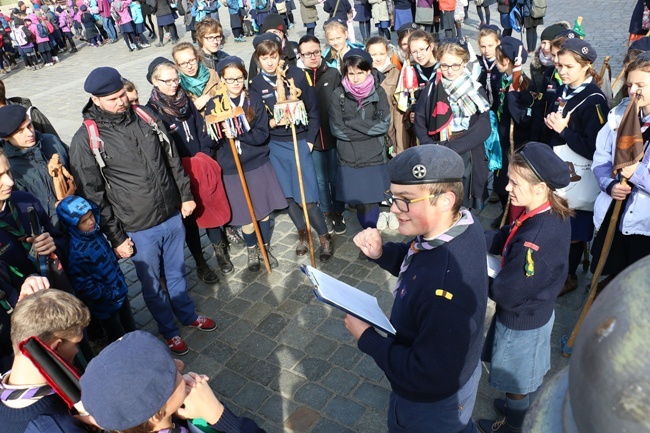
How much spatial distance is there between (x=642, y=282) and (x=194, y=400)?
1674 mm

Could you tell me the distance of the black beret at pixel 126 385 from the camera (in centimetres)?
169

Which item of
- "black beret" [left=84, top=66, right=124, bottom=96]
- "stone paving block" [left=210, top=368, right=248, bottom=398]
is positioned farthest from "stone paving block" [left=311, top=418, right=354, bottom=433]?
"black beret" [left=84, top=66, right=124, bottom=96]

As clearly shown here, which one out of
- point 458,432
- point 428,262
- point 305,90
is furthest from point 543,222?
point 305,90

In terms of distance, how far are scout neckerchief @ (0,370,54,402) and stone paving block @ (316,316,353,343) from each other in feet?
8.87

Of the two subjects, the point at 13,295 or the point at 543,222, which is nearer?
the point at 543,222

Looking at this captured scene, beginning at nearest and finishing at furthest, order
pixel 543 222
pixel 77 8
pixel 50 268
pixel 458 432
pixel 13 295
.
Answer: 1. pixel 458 432
2. pixel 543 222
3. pixel 13 295
4. pixel 50 268
5. pixel 77 8

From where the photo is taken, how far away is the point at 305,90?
538 cm

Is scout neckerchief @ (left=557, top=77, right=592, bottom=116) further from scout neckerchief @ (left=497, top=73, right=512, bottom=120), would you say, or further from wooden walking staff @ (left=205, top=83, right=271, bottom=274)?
wooden walking staff @ (left=205, top=83, right=271, bottom=274)

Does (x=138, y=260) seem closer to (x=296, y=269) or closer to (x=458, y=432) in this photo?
(x=296, y=269)

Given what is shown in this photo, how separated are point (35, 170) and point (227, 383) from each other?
2.36 metres

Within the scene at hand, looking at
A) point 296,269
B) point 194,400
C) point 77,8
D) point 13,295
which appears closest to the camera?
point 194,400

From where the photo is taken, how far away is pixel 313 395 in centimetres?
402

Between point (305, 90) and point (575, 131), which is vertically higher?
point (305, 90)


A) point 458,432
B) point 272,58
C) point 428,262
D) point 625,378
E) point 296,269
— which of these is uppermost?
point 625,378
